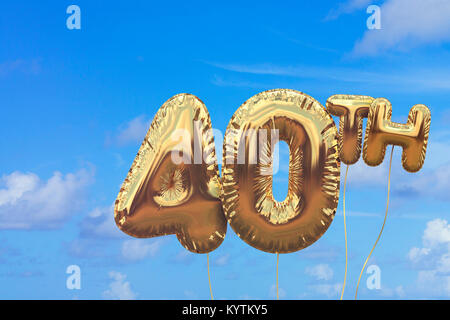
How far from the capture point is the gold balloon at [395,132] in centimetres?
407

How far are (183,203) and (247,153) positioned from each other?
2.00 ft

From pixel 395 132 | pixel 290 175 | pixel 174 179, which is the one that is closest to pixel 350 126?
pixel 395 132

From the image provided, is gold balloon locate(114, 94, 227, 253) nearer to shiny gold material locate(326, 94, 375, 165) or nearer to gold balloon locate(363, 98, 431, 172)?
shiny gold material locate(326, 94, 375, 165)

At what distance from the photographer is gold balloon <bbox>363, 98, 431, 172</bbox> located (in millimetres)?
4074

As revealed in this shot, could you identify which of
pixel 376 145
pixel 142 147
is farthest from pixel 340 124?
pixel 142 147

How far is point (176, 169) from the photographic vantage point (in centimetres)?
412

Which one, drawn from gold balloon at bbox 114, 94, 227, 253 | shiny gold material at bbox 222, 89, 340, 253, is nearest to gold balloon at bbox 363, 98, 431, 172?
shiny gold material at bbox 222, 89, 340, 253

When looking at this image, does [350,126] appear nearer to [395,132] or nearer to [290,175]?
[395,132]

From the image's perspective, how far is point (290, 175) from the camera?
163 inches

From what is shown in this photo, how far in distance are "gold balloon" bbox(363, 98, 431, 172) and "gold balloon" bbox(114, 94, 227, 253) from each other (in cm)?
118
